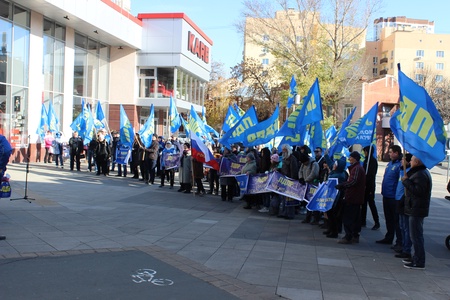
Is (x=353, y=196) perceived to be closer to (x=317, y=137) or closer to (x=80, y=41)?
(x=317, y=137)

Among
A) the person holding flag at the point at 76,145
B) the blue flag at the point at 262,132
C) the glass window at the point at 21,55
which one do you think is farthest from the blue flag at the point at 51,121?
the blue flag at the point at 262,132

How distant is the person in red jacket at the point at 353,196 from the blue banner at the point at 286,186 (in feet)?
6.61

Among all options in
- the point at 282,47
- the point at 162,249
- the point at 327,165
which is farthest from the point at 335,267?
the point at 282,47

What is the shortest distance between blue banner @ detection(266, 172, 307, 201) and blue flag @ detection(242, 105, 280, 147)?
147 cm

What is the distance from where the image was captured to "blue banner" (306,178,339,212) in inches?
373

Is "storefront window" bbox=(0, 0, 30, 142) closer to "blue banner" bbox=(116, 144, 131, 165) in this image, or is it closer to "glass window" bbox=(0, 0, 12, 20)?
"glass window" bbox=(0, 0, 12, 20)

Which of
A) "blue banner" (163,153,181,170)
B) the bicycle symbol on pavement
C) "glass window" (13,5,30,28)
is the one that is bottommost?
the bicycle symbol on pavement

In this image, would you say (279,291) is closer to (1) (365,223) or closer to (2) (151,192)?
(1) (365,223)

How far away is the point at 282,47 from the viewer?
38156 mm

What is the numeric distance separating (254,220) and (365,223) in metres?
2.76

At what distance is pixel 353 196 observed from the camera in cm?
862

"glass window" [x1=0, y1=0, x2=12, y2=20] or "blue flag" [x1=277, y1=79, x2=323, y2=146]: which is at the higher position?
"glass window" [x1=0, y1=0, x2=12, y2=20]

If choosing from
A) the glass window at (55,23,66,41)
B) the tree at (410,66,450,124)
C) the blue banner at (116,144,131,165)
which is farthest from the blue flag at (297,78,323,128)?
the tree at (410,66,450,124)

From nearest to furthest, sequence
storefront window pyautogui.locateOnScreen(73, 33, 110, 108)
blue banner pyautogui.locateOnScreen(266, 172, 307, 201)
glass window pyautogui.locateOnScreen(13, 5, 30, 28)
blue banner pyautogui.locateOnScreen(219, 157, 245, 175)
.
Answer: blue banner pyautogui.locateOnScreen(266, 172, 307, 201) → blue banner pyautogui.locateOnScreen(219, 157, 245, 175) → glass window pyautogui.locateOnScreen(13, 5, 30, 28) → storefront window pyautogui.locateOnScreen(73, 33, 110, 108)
